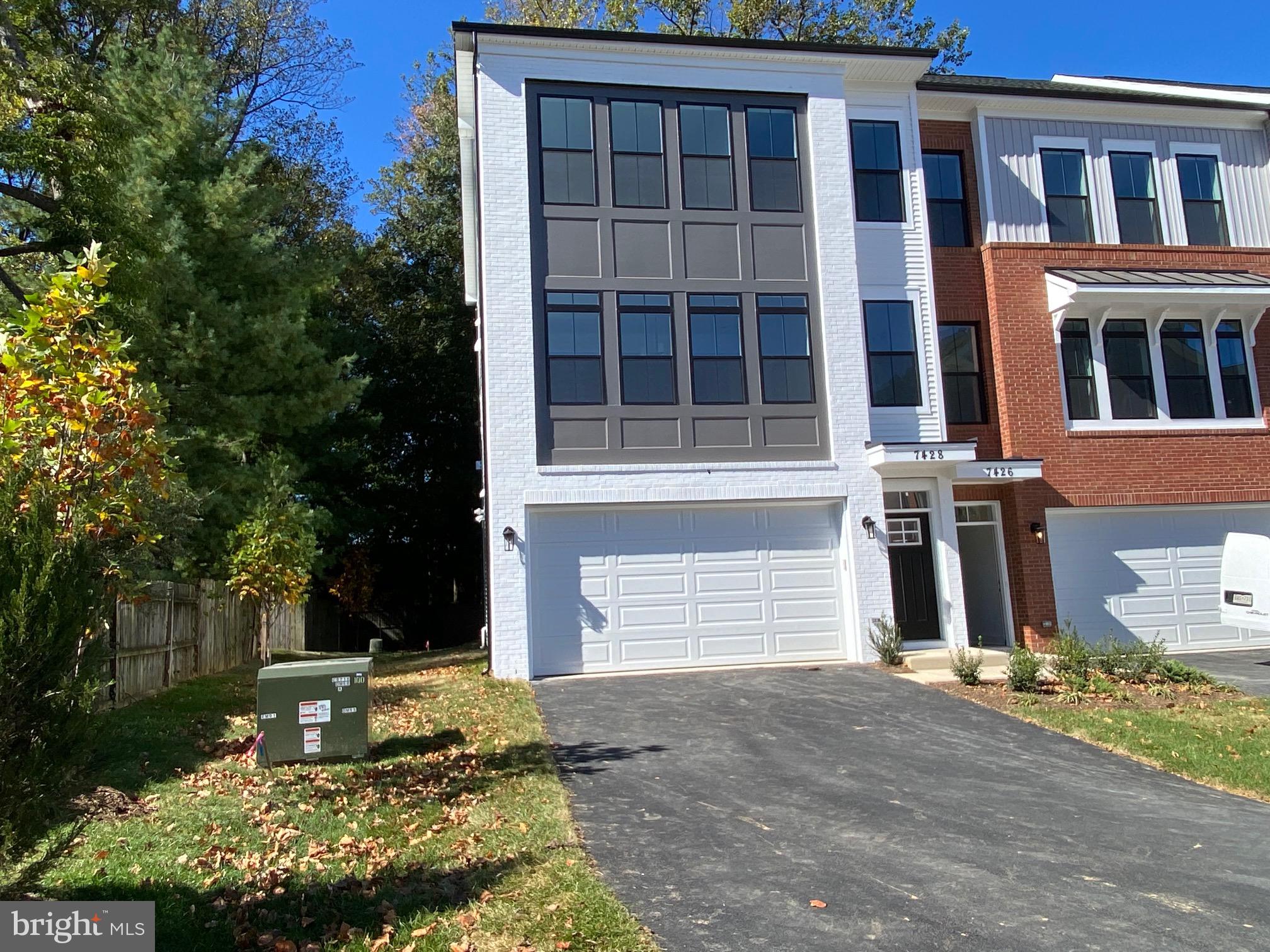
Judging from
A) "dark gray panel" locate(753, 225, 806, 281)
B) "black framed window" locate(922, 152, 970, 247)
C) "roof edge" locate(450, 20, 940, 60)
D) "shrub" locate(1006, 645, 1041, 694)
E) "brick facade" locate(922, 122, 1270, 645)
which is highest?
"roof edge" locate(450, 20, 940, 60)

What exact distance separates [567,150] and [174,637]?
385 inches

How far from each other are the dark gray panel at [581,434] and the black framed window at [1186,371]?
405 inches

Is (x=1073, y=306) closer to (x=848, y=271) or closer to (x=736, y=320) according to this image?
(x=848, y=271)

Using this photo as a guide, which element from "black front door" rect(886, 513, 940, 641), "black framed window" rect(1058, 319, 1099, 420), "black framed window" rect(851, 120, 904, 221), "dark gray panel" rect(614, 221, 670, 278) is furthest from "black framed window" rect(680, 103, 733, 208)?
"black framed window" rect(1058, 319, 1099, 420)

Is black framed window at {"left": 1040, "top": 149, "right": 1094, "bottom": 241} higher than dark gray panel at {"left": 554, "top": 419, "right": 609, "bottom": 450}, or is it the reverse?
black framed window at {"left": 1040, "top": 149, "right": 1094, "bottom": 241}

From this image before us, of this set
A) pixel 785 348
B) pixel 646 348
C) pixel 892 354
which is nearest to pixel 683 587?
pixel 646 348

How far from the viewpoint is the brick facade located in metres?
16.1

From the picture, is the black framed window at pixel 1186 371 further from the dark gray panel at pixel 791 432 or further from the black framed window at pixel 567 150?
the black framed window at pixel 567 150

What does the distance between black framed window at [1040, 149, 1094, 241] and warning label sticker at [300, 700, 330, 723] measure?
1485cm

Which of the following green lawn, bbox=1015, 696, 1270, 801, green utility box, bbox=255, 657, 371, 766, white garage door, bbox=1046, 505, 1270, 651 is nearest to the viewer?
green utility box, bbox=255, 657, 371, 766

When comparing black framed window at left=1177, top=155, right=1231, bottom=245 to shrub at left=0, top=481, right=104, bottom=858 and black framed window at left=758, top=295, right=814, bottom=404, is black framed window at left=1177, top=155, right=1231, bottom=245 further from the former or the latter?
shrub at left=0, top=481, right=104, bottom=858

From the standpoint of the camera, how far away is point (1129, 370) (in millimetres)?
17000

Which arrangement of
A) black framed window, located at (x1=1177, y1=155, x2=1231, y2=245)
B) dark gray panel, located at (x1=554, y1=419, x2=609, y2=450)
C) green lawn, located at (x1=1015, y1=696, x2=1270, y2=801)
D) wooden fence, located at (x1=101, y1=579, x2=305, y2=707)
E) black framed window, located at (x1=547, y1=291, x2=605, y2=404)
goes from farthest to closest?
black framed window, located at (x1=1177, y1=155, x2=1231, y2=245), black framed window, located at (x1=547, y1=291, x2=605, y2=404), dark gray panel, located at (x1=554, y1=419, x2=609, y2=450), wooden fence, located at (x1=101, y1=579, x2=305, y2=707), green lawn, located at (x1=1015, y1=696, x2=1270, y2=801)

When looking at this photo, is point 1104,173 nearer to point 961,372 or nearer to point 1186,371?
point 1186,371
